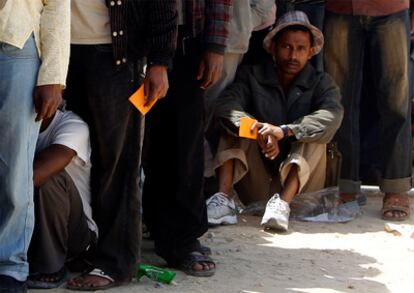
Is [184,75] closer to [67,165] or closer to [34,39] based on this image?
[67,165]

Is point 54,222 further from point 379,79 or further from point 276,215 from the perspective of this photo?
point 379,79

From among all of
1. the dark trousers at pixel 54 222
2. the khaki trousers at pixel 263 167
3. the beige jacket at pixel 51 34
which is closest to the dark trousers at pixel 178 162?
the dark trousers at pixel 54 222

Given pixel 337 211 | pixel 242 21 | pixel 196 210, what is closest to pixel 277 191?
pixel 337 211

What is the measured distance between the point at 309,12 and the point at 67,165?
124 inches

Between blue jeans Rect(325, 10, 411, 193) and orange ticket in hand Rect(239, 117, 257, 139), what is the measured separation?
891mm

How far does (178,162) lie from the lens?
14.4ft

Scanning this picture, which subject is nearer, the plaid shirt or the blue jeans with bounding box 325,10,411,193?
the plaid shirt

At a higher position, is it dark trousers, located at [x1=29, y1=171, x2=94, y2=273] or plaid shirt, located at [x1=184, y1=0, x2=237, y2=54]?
plaid shirt, located at [x1=184, y1=0, x2=237, y2=54]

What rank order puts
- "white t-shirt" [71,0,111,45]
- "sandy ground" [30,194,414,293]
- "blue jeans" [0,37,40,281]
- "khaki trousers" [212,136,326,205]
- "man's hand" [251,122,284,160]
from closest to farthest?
"blue jeans" [0,37,40,281] → "white t-shirt" [71,0,111,45] → "sandy ground" [30,194,414,293] → "man's hand" [251,122,284,160] → "khaki trousers" [212,136,326,205]

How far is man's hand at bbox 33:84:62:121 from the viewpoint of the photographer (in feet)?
11.5

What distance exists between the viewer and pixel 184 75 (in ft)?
14.3

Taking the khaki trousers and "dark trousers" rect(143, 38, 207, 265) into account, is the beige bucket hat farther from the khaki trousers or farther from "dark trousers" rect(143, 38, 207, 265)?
"dark trousers" rect(143, 38, 207, 265)

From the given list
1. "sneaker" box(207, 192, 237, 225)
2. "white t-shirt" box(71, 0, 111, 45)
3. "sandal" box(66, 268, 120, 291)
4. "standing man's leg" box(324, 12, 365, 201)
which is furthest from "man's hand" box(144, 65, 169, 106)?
"standing man's leg" box(324, 12, 365, 201)

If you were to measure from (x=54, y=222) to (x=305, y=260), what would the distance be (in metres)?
1.55
